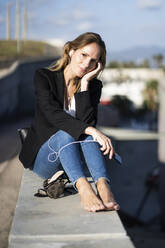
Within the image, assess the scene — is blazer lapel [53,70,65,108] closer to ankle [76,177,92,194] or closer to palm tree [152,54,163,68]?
ankle [76,177,92,194]

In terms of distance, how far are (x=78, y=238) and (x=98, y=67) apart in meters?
1.59

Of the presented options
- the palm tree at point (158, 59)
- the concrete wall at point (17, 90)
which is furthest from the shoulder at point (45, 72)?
the palm tree at point (158, 59)

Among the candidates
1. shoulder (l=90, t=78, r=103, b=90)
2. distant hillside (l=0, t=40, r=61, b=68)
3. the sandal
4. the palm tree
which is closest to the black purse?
the sandal

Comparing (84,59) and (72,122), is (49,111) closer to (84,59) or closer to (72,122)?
(72,122)

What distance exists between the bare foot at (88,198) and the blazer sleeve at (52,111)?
13.7 inches

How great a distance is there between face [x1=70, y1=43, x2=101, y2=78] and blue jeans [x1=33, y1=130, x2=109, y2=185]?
593 mm

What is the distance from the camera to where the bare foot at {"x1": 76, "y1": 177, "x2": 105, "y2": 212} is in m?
2.70

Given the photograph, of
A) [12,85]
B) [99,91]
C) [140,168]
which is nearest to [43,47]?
[140,168]

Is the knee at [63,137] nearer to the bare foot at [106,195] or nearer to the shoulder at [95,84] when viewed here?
the bare foot at [106,195]

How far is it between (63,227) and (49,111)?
1.05 metres

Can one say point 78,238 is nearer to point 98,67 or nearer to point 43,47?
point 98,67

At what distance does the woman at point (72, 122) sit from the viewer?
2.96 metres

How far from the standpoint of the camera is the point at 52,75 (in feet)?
11.4

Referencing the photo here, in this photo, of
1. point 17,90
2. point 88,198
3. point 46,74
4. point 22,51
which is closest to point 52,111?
point 46,74
